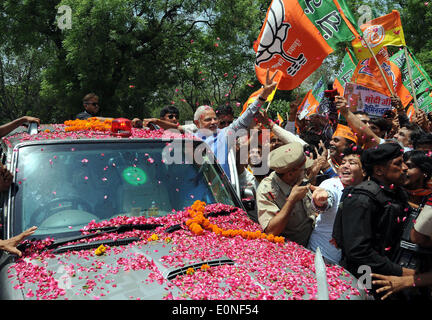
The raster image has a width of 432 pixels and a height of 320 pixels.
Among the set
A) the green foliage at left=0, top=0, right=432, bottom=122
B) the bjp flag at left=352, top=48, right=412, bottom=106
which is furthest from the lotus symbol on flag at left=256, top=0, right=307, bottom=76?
the green foliage at left=0, top=0, right=432, bottom=122

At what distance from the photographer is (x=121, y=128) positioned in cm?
399

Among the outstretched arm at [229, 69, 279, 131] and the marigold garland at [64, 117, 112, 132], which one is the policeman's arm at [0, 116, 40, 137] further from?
the outstretched arm at [229, 69, 279, 131]

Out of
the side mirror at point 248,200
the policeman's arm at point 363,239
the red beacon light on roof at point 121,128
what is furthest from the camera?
the side mirror at point 248,200

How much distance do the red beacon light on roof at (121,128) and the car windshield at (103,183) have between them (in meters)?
0.19

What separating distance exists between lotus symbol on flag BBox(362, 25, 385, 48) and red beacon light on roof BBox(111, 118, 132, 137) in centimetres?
549

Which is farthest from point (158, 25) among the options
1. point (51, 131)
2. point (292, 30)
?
point (51, 131)

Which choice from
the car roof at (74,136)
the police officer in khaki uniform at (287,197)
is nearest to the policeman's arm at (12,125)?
the car roof at (74,136)

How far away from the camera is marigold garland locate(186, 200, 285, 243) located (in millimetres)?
3337

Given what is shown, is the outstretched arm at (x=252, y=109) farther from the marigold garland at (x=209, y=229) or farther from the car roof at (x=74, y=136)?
the marigold garland at (x=209, y=229)

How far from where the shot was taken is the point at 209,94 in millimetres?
30047

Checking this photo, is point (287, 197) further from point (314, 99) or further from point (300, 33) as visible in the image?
point (314, 99)

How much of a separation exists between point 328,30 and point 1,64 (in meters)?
31.1

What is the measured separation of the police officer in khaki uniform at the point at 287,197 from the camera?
147 inches
